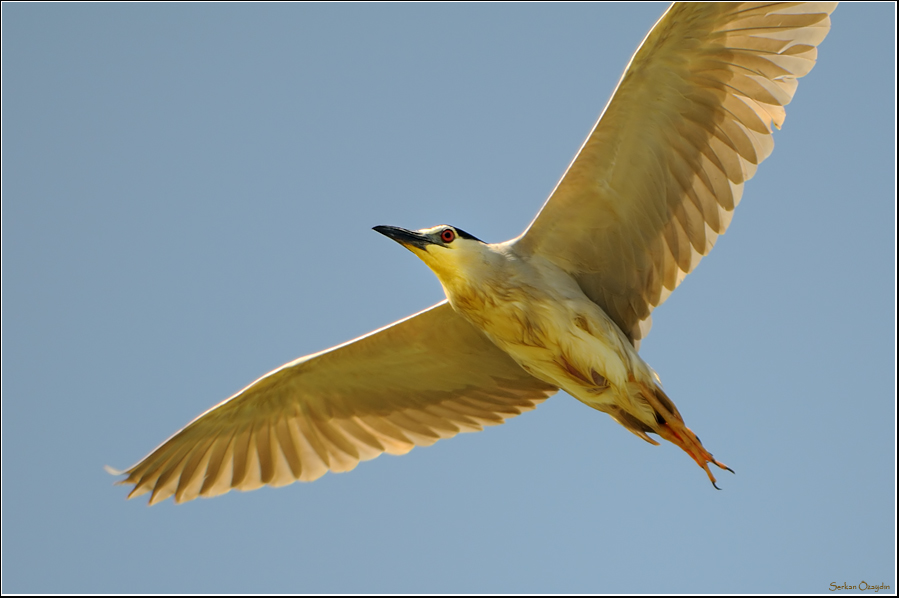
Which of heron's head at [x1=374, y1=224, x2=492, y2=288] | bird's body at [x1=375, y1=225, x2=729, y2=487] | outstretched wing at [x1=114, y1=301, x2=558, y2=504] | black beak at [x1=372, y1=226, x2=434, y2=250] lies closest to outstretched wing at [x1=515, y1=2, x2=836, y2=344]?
bird's body at [x1=375, y1=225, x2=729, y2=487]

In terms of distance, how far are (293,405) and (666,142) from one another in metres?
3.37

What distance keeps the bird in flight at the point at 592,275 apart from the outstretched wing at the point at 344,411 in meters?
0.01

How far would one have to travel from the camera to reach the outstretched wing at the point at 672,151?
6387 millimetres

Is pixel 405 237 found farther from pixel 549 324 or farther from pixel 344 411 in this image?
pixel 344 411

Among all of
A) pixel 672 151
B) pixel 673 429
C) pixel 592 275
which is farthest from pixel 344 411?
pixel 672 151

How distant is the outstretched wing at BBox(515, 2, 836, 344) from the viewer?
6.39 m

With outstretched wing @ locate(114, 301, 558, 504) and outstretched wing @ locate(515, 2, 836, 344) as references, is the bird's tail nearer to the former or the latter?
outstretched wing @ locate(515, 2, 836, 344)

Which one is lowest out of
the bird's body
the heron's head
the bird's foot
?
the bird's foot

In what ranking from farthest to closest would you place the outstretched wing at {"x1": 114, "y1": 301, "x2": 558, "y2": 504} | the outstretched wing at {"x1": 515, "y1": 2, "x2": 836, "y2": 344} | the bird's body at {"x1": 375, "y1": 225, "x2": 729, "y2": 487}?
the outstretched wing at {"x1": 114, "y1": 301, "x2": 558, "y2": 504}, the bird's body at {"x1": 375, "y1": 225, "x2": 729, "y2": 487}, the outstretched wing at {"x1": 515, "y1": 2, "x2": 836, "y2": 344}

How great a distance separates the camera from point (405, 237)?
22.4 feet

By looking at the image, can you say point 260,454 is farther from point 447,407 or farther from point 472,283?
point 472,283

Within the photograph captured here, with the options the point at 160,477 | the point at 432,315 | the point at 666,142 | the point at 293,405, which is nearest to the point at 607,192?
the point at 666,142

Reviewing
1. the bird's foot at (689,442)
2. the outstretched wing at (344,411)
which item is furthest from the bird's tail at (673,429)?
the outstretched wing at (344,411)

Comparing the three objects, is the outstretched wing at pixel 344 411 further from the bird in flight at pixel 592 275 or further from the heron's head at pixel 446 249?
the heron's head at pixel 446 249
